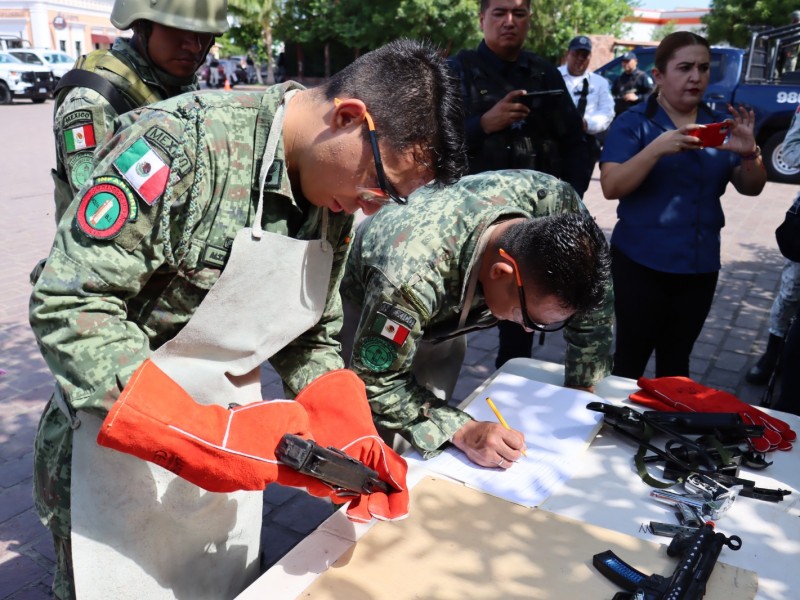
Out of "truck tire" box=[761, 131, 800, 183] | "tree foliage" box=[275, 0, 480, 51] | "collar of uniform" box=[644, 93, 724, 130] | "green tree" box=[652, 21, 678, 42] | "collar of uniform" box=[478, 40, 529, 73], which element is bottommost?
"truck tire" box=[761, 131, 800, 183]

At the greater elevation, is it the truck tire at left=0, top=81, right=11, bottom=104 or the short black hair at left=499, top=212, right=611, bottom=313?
the short black hair at left=499, top=212, right=611, bottom=313

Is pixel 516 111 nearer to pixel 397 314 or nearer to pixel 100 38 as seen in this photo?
pixel 397 314

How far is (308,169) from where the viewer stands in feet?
4.02

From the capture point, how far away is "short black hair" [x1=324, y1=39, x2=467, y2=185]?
117 cm

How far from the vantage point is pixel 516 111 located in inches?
118

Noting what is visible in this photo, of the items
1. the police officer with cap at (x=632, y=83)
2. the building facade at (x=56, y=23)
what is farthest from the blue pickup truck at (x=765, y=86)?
the building facade at (x=56, y=23)

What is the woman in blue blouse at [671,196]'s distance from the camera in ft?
8.61

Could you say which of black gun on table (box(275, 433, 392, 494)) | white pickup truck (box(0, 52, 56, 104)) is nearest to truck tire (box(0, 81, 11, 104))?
white pickup truck (box(0, 52, 56, 104))

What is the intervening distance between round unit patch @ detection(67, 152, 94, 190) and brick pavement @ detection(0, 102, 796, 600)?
1254mm

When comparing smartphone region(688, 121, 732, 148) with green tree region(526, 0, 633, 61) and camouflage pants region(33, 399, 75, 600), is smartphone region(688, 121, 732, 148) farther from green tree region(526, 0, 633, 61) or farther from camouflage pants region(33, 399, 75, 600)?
green tree region(526, 0, 633, 61)

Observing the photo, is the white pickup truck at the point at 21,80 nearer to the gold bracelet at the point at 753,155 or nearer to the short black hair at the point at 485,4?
the short black hair at the point at 485,4

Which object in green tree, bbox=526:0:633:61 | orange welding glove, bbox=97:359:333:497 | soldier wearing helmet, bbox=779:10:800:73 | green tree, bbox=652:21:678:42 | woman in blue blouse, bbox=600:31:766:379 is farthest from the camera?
green tree, bbox=652:21:678:42

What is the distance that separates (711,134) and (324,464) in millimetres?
1916

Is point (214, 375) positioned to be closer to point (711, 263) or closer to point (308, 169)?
point (308, 169)
